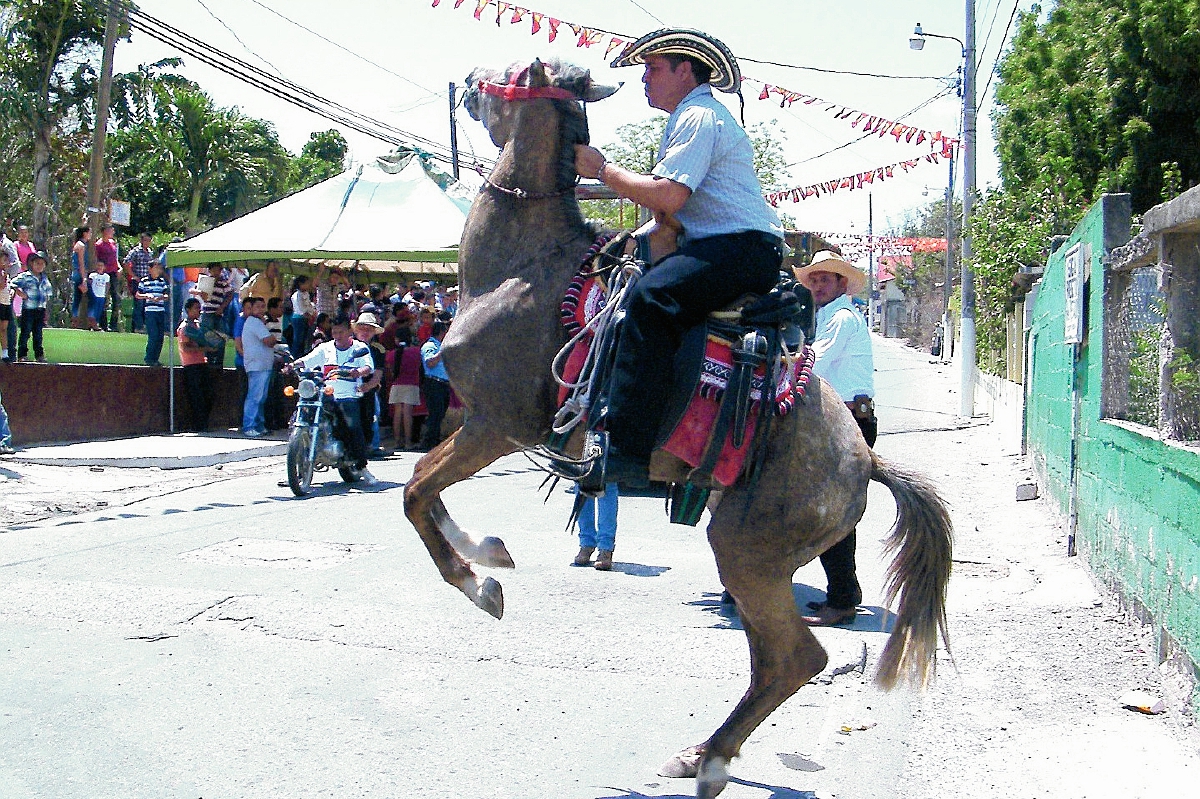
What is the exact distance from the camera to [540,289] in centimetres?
437

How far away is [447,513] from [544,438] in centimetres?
45

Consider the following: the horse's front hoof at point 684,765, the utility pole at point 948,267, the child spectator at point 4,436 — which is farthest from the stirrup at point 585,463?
the utility pole at point 948,267

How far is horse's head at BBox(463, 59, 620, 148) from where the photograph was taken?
4441 millimetres

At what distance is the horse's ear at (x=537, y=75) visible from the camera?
4438mm

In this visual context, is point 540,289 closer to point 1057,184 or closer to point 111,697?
point 111,697

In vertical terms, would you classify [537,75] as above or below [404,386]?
above

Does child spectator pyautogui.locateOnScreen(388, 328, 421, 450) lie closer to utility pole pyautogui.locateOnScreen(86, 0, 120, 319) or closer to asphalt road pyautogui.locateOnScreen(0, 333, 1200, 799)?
utility pole pyautogui.locateOnScreen(86, 0, 120, 319)

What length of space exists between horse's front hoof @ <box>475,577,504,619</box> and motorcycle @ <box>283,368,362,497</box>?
26.3 feet

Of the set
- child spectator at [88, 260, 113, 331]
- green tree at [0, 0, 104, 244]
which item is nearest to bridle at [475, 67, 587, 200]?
child spectator at [88, 260, 113, 331]

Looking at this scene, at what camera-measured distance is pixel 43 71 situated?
2914 cm

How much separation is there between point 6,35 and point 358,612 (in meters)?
27.4

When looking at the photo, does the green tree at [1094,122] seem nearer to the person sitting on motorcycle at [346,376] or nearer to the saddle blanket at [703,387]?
the person sitting on motorcycle at [346,376]

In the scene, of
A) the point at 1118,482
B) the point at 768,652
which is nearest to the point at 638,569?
the point at 1118,482

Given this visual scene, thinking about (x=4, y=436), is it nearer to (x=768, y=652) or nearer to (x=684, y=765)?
(x=684, y=765)
